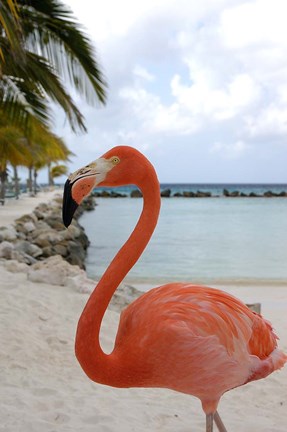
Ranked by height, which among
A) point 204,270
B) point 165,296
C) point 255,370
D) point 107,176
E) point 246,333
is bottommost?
point 204,270

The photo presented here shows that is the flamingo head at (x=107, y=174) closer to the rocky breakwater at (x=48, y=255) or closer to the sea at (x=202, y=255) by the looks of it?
the rocky breakwater at (x=48, y=255)

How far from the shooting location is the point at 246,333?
2.21 m

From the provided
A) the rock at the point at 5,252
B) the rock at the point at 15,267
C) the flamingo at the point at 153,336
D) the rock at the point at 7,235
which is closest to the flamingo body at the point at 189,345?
the flamingo at the point at 153,336

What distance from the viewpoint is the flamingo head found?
1.79 metres

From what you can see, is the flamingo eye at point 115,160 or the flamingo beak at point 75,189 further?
the flamingo eye at point 115,160

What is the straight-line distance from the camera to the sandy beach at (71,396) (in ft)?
9.96

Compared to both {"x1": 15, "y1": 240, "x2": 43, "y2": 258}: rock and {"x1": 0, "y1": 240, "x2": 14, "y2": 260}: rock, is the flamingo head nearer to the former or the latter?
{"x1": 0, "y1": 240, "x2": 14, "y2": 260}: rock

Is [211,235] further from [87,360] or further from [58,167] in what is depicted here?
[58,167]

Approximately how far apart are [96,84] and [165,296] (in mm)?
6566

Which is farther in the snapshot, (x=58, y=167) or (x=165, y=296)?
(x=58, y=167)

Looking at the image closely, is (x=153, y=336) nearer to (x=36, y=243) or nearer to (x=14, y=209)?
(x=36, y=243)

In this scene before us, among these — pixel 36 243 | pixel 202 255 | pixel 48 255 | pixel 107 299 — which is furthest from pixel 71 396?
pixel 202 255

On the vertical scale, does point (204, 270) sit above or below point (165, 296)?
below

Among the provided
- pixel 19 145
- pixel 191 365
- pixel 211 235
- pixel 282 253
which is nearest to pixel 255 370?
pixel 191 365
